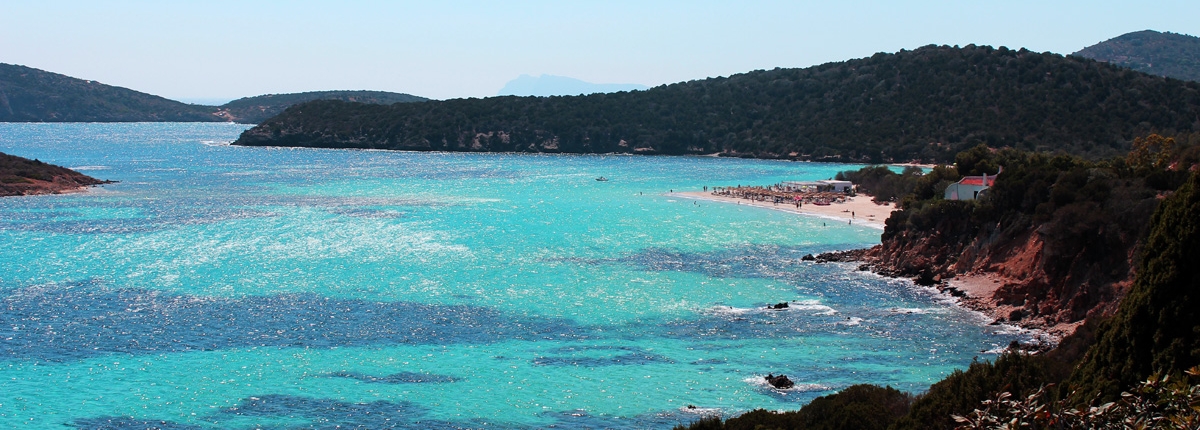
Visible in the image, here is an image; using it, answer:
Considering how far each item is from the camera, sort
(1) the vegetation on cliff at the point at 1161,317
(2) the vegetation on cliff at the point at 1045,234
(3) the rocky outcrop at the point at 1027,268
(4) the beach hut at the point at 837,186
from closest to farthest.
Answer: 1. (1) the vegetation on cliff at the point at 1161,317
2. (3) the rocky outcrop at the point at 1027,268
3. (2) the vegetation on cliff at the point at 1045,234
4. (4) the beach hut at the point at 837,186

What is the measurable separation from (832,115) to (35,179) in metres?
103

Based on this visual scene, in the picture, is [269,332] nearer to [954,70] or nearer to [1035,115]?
[1035,115]

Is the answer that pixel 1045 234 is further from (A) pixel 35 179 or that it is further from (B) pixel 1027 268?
(A) pixel 35 179

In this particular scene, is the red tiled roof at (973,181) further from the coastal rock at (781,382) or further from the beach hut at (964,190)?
the coastal rock at (781,382)

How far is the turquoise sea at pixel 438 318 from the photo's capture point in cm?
2588

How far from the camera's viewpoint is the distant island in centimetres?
8119

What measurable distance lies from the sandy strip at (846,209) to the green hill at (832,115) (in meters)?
35.9

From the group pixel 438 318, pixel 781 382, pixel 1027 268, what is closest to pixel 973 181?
pixel 1027 268

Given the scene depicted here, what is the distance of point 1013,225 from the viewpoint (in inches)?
1576

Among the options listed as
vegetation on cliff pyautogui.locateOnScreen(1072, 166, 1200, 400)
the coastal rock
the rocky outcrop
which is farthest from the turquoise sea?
vegetation on cliff pyautogui.locateOnScreen(1072, 166, 1200, 400)

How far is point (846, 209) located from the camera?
243 ft

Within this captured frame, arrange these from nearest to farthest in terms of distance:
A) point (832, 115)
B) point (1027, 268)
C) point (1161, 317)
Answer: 1. point (1161, 317)
2. point (1027, 268)
3. point (832, 115)

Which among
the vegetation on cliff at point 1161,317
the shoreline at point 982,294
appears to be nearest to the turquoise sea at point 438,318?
the shoreline at point 982,294

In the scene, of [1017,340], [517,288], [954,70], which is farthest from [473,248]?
[954,70]
